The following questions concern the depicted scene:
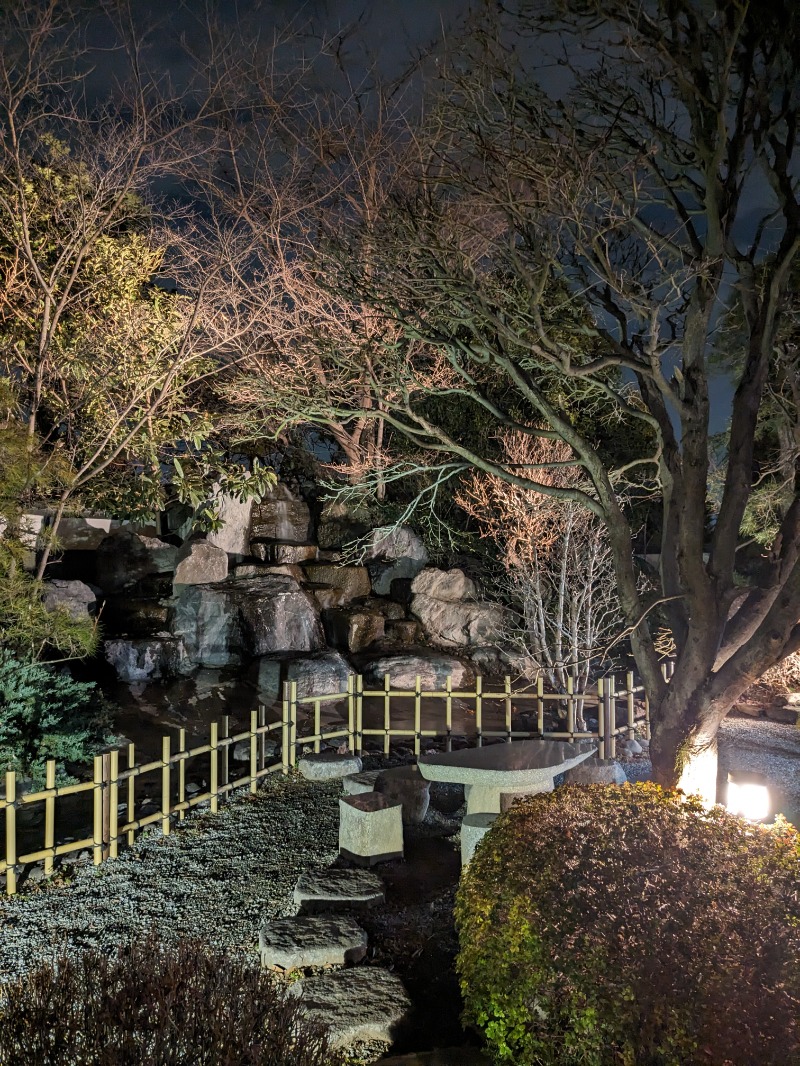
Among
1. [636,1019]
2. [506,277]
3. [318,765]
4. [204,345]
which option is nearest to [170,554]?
[204,345]

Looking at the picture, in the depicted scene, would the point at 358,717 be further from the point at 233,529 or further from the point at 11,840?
the point at 233,529

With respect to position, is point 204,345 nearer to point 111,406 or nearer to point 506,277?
point 111,406

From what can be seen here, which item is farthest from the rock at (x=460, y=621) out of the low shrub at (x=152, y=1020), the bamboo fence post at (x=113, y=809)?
the low shrub at (x=152, y=1020)

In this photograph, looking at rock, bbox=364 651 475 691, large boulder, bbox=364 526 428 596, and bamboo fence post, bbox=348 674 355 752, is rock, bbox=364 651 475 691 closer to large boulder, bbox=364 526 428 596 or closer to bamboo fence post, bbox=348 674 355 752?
large boulder, bbox=364 526 428 596

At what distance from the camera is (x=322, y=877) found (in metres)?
5.09

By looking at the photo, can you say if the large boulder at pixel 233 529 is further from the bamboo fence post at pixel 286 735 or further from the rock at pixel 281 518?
the bamboo fence post at pixel 286 735

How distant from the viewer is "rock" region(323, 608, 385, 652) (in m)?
15.9

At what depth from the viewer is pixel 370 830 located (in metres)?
5.67

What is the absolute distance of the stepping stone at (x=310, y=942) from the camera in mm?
4133

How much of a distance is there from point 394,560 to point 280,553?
9.48ft

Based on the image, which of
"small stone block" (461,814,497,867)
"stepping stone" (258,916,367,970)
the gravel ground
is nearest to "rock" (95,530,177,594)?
the gravel ground

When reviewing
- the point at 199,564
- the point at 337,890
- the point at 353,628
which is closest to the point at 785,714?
the point at 353,628

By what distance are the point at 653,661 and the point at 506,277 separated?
450cm

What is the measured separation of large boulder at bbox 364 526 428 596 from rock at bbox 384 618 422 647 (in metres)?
1.63
